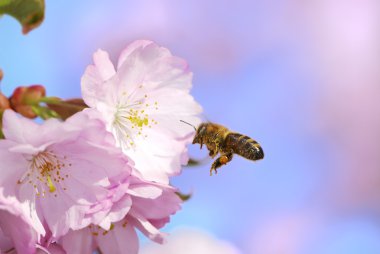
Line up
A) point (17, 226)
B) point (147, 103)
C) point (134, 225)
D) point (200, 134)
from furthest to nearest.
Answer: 1. point (200, 134)
2. point (147, 103)
3. point (134, 225)
4. point (17, 226)

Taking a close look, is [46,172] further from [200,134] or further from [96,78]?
[200,134]

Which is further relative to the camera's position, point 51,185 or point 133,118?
point 133,118

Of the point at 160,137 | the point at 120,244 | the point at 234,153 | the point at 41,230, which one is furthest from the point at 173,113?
the point at 41,230

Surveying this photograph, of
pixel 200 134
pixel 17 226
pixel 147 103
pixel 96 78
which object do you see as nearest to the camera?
pixel 17 226

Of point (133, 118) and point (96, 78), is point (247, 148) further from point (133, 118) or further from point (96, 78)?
point (96, 78)

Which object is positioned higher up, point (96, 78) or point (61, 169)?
point (96, 78)

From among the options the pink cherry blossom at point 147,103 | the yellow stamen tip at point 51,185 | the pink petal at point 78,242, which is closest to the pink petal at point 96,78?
the pink cherry blossom at point 147,103

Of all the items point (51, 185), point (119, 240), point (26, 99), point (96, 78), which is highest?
point (96, 78)

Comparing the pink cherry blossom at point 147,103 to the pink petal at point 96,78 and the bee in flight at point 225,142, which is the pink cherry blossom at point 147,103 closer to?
the pink petal at point 96,78

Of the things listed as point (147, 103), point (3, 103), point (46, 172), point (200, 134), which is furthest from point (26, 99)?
point (200, 134)
